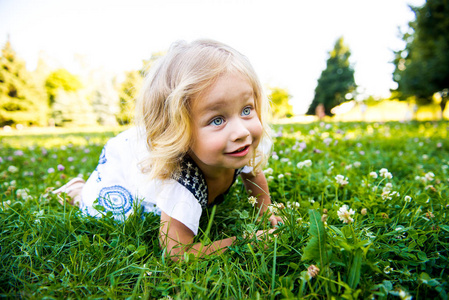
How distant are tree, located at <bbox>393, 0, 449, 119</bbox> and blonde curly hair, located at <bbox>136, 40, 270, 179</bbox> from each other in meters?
14.9

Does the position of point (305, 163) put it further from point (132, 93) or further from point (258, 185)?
point (132, 93)

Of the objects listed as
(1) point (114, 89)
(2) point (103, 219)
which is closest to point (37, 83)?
(1) point (114, 89)

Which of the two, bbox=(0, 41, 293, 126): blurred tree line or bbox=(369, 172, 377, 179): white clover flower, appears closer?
bbox=(369, 172, 377, 179): white clover flower

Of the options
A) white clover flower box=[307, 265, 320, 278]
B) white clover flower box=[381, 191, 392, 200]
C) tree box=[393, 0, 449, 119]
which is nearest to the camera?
white clover flower box=[307, 265, 320, 278]

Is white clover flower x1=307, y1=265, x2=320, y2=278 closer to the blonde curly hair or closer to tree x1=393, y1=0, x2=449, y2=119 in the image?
the blonde curly hair

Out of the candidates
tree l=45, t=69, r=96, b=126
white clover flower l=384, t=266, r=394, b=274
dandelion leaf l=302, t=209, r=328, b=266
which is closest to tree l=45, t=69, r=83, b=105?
tree l=45, t=69, r=96, b=126

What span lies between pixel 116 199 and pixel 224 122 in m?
1.16

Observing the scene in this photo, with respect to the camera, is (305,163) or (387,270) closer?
(387,270)

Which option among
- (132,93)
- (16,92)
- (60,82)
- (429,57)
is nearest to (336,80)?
(429,57)

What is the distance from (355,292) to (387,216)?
0.81 meters

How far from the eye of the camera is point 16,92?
98.7 ft

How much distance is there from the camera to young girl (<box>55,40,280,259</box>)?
53.6 inches

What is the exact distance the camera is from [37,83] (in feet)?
104

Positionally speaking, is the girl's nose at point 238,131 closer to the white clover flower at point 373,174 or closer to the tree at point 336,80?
the white clover flower at point 373,174
